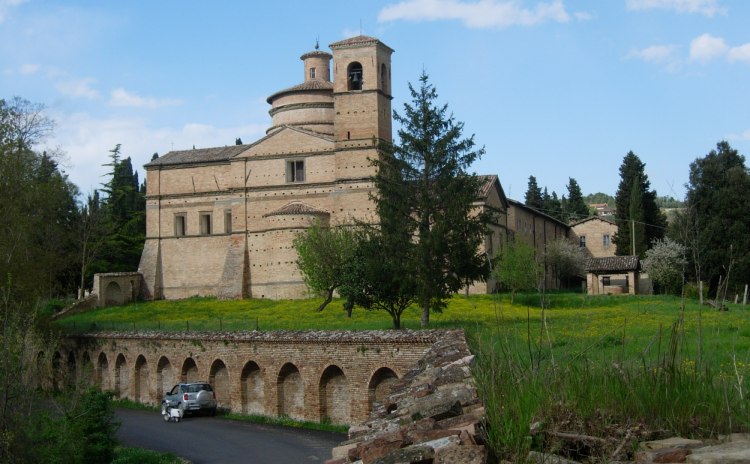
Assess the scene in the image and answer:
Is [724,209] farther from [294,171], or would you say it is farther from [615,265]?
[294,171]

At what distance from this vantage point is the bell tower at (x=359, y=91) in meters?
51.6

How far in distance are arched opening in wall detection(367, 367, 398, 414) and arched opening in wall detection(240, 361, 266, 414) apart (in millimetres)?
5628

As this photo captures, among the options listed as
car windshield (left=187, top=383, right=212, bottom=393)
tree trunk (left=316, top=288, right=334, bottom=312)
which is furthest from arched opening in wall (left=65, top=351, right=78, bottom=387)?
tree trunk (left=316, top=288, right=334, bottom=312)

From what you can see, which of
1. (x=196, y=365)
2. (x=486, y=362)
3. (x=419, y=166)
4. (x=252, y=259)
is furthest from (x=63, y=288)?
(x=486, y=362)

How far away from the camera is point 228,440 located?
78.6 feet

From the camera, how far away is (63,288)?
64.5 meters

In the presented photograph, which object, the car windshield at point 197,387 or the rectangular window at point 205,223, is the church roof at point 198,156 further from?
the car windshield at point 197,387

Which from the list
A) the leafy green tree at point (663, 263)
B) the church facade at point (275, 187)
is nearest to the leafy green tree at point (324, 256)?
the church facade at point (275, 187)

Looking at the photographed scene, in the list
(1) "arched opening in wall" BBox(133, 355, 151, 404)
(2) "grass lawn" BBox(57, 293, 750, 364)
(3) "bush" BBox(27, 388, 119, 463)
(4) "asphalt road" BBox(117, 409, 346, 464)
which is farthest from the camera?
(1) "arched opening in wall" BBox(133, 355, 151, 404)

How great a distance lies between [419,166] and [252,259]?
84.4ft

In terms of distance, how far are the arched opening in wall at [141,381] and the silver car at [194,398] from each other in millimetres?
Result: 6032

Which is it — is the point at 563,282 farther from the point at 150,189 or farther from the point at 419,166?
the point at 419,166

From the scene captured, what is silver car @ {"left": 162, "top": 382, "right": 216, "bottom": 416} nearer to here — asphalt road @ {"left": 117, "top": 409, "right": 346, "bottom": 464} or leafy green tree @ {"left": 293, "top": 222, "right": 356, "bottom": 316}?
asphalt road @ {"left": 117, "top": 409, "right": 346, "bottom": 464}

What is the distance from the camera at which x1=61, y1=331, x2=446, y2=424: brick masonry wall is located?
82.3ft
